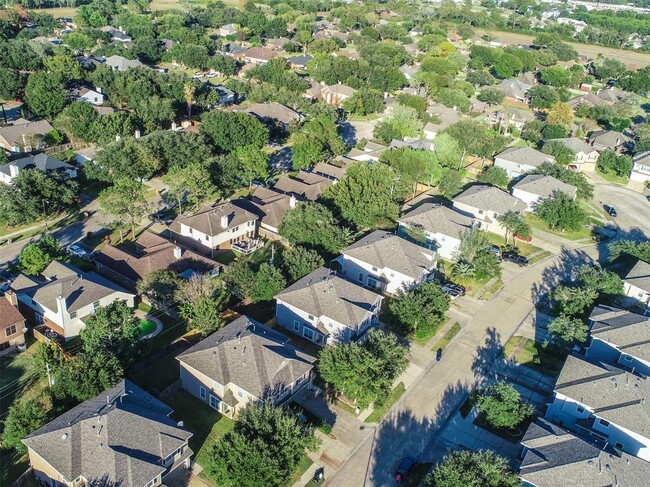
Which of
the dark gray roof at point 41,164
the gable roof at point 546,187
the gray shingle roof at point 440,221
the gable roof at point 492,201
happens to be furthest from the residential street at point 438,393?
the dark gray roof at point 41,164

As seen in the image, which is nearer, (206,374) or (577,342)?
(206,374)

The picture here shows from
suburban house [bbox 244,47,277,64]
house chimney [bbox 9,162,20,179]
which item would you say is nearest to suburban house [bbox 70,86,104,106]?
house chimney [bbox 9,162,20,179]

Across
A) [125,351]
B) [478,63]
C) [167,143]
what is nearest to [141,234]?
[167,143]

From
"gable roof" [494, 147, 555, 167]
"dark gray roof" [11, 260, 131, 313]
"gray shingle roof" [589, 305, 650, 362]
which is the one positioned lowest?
"gable roof" [494, 147, 555, 167]

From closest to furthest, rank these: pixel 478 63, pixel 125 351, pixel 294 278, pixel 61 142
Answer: pixel 125 351
pixel 294 278
pixel 61 142
pixel 478 63

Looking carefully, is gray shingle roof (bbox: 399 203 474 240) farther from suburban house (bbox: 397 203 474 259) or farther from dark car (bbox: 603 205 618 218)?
dark car (bbox: 603 205 618 218)

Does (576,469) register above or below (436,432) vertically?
above

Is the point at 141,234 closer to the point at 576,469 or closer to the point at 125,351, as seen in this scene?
the point at 125,351
